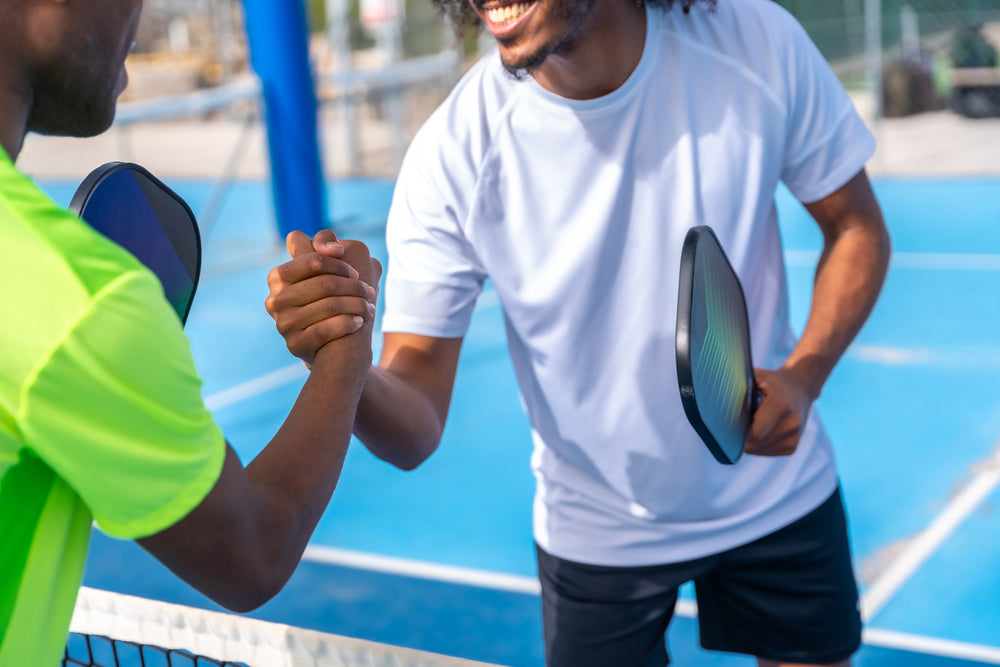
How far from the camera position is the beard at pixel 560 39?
1.94 m

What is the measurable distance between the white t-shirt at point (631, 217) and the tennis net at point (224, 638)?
65 centimetres

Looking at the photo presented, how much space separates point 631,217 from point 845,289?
1.59 ft

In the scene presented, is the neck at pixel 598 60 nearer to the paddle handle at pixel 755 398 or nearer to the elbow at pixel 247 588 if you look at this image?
the paddle handle at pixel 755 398

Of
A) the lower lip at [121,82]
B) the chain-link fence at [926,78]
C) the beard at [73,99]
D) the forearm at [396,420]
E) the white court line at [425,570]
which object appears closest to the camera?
the beard at [73,99]

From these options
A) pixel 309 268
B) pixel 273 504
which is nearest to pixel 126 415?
pixel 273 504

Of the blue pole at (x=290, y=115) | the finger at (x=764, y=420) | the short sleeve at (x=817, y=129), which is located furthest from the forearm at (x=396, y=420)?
the blue pole at (x=290, y=115)

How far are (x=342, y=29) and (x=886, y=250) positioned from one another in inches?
425

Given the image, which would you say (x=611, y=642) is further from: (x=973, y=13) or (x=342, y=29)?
(x=973, y=13)

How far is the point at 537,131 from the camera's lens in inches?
82.2

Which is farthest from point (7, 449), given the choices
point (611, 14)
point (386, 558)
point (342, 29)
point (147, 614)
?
point (342, 29)

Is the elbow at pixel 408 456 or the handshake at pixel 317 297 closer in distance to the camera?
the handshake at pixel 317 297

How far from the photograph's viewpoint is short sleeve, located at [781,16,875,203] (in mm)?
2133

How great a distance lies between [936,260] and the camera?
8.35 m

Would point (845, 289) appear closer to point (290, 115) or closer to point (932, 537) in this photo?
point (932, 537)
